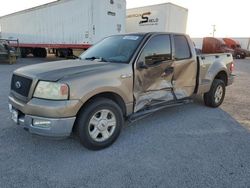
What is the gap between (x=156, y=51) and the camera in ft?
13.3

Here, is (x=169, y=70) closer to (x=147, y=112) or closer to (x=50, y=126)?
(x=147, y=112)

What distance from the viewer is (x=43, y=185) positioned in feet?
8.39

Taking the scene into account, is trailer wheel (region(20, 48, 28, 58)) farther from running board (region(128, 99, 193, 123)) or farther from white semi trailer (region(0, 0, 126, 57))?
running board (region(128, 99, 193, 123))

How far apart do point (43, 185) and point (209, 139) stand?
2.77 m

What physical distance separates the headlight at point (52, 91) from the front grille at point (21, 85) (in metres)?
0.25

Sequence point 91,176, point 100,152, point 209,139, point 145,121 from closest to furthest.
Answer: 1. point 91,176
2. point 100,152
3. point 209,139
4. point 145,121

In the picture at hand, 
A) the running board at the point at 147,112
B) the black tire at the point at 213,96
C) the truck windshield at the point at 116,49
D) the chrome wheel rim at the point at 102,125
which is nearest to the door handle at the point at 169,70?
the running board at the point at 147,112

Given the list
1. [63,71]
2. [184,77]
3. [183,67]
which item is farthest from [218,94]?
[63,71]

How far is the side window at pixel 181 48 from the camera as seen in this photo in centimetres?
452

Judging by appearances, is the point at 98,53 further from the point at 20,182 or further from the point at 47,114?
the point at 20,182

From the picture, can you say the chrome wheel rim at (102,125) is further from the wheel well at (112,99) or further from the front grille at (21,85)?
the front grille at (21,85)

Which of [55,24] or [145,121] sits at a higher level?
[55,24]

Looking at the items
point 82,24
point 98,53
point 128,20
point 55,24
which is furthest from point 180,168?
point 128,20

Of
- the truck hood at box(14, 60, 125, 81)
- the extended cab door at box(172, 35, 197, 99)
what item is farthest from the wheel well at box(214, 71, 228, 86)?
the truck hood at box(14, 60, 125, 81)
